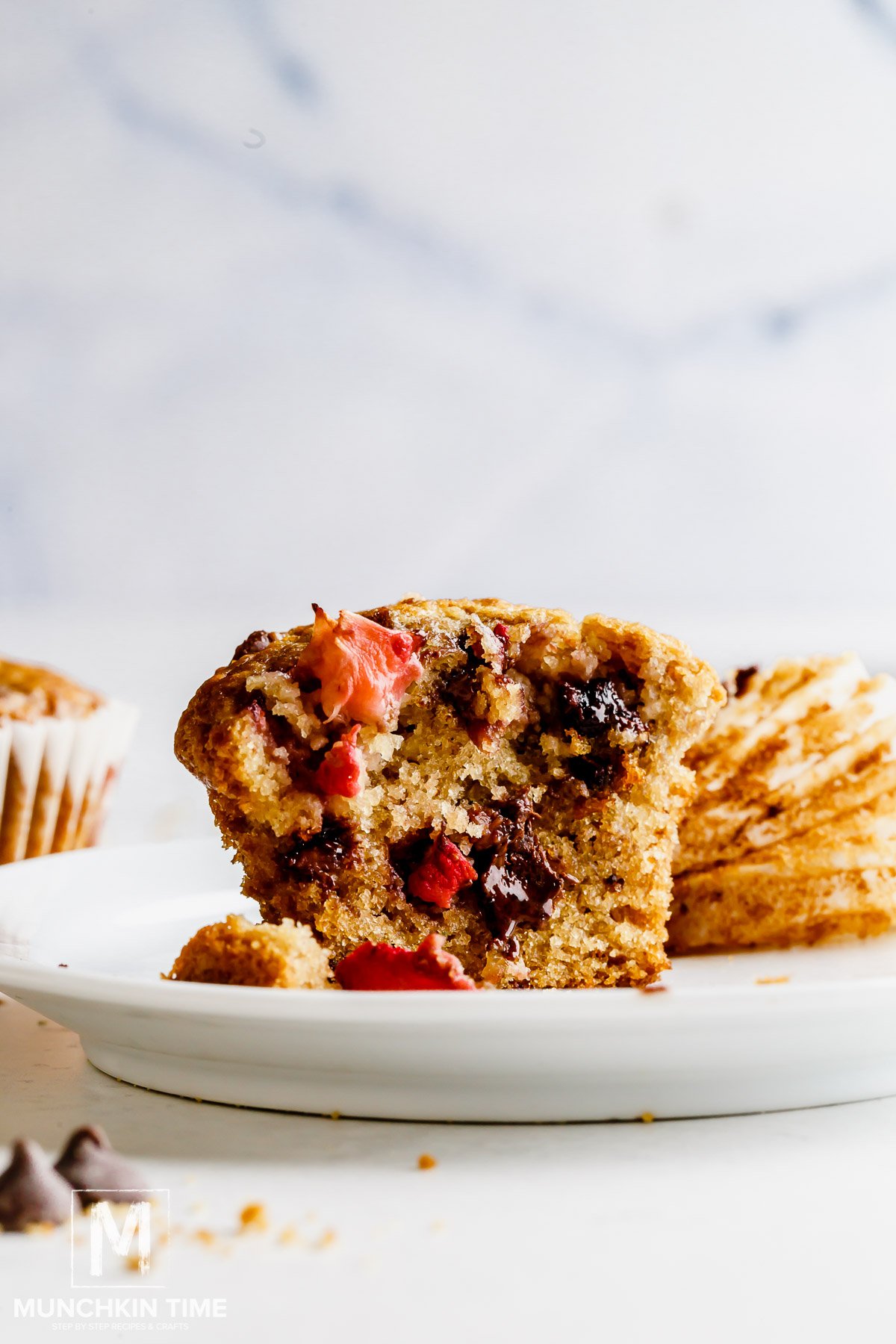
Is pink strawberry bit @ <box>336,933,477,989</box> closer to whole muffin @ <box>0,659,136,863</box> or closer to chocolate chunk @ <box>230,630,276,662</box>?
chocolate chunk @ <box>230,630,276,662</box>

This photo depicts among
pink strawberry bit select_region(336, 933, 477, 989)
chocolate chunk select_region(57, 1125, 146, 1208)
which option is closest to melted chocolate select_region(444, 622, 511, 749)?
pink strawberry bit select_region(336, 933, 477, 989)

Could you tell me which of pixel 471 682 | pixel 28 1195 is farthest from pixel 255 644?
pixel 28 1195

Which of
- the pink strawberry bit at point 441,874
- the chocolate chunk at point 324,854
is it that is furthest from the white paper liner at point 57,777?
the pink strawberry bit at point 441,874

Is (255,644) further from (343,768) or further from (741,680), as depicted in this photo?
(741,680)

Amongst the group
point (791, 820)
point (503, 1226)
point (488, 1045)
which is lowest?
point (503, 1226)

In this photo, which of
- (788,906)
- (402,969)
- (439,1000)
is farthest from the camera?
(788,906)

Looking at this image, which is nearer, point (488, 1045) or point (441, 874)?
point (488, 1045)

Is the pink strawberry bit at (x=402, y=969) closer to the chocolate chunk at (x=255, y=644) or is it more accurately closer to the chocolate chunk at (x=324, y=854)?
the chocolate chunk at (x=324, y=854)

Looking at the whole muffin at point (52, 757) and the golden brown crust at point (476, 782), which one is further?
the whole muffin at point (52, 757)
